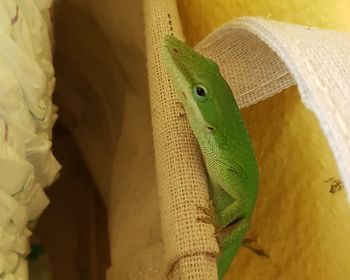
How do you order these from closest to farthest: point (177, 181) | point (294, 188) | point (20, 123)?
1. point (177, 181)
2. point (20, 123)
3. point (294, 188)

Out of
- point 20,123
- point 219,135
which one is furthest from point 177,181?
point 20,123

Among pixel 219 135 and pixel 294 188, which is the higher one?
pixel 219 135

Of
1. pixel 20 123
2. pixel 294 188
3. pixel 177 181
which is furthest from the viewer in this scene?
pixel 294 188

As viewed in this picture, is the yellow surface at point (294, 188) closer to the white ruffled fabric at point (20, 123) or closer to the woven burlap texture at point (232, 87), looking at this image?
the woven burlap texture at point (232, 87)

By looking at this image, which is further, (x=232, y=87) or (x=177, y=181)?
(x=232, y=87)

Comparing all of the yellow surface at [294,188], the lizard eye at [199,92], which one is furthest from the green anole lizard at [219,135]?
the yellow surface at [294,188]

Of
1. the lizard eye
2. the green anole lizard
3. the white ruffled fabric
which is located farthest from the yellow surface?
the white ruffled fabric

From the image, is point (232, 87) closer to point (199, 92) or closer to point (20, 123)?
point (199, 92)

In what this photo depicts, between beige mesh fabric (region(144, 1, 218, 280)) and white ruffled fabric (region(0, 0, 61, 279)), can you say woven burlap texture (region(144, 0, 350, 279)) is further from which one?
white ruffled fabric (region(0, 0, 61, 279))
